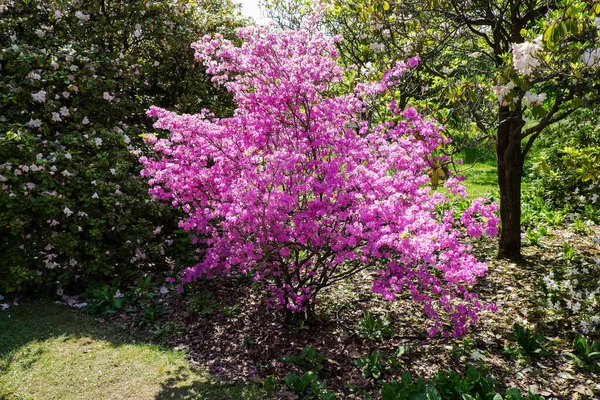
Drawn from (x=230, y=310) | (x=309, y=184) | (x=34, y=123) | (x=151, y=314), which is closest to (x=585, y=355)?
(x=309, y=184)

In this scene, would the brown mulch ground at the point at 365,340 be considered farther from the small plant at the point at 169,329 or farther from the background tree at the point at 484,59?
the background tree at the point at 484,59

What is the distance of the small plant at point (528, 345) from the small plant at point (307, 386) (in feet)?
7.13

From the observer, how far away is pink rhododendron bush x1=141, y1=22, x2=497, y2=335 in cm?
448

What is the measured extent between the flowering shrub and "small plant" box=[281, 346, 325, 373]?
312 centimetres

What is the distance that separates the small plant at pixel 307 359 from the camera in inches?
188

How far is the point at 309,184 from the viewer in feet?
15.1

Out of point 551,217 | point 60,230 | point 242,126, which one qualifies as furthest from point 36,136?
point 551,217

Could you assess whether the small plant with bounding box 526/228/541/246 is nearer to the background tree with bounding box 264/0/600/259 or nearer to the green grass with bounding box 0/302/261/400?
the background tree with bounding box 264/0/600/259

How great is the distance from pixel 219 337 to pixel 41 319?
2.35 m

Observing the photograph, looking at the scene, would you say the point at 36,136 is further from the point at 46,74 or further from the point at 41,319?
the point at 41,319

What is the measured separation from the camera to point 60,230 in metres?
6.43

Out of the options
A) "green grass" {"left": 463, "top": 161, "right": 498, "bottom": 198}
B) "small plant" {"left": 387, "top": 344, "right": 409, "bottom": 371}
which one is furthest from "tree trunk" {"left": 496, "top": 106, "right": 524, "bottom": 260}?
"green grass" {"left": 463, "top": 161, "right": 498, "bottom": 198}

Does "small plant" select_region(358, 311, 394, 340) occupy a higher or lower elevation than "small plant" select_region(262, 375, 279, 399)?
higher

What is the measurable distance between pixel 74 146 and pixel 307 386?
4.83m
